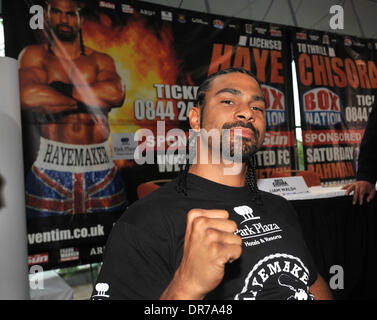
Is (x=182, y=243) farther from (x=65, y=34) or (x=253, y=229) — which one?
(x=65, y=34)

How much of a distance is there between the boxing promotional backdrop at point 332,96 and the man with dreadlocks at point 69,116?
107 inches

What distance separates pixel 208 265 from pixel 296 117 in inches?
164

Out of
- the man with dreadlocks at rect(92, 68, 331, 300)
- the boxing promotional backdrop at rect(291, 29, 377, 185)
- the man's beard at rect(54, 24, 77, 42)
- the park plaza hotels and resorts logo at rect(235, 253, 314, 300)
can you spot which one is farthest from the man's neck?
the boxing promotional backdrop at rect(291, 29, 377, 185)

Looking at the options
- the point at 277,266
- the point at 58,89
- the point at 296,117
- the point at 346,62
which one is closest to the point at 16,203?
the point at 277,266

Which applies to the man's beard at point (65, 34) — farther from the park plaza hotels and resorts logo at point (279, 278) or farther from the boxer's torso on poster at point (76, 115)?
the park plaza hotels and resorts logo at point (279, 278)

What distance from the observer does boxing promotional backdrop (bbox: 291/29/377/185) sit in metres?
4.47

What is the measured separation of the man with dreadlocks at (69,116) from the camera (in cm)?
299

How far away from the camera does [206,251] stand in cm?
66

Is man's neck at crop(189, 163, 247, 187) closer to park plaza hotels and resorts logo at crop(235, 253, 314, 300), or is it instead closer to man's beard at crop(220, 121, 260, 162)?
man's beard at crop(220, 121, 260, 162)

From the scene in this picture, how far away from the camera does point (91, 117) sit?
10.6 feet

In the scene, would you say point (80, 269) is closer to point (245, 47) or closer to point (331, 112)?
point (245, 47)

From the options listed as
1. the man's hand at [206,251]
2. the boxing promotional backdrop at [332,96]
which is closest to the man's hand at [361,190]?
the man's hand at [206,251]

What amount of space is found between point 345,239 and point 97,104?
2.59m

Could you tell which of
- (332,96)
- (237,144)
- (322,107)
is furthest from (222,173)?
(332,96)
